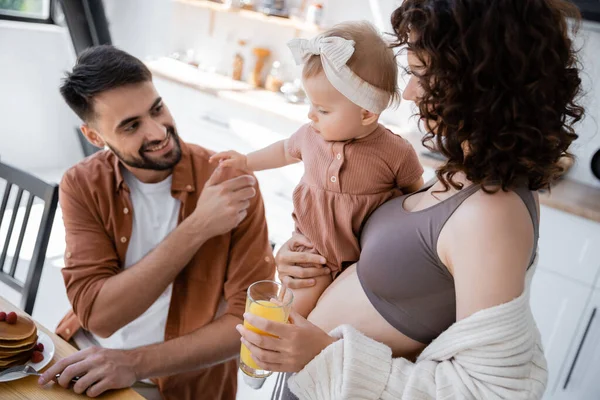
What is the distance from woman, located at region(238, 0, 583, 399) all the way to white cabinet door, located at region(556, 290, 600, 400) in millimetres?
1589

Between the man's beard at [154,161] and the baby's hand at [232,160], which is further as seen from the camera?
the man's beard at [154,161]

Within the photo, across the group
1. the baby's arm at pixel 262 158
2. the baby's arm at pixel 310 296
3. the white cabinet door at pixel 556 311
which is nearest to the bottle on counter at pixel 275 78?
the white cabinet door at pixel 556 311

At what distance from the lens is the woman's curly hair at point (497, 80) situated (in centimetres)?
80

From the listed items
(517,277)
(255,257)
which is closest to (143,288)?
→ (255,257)

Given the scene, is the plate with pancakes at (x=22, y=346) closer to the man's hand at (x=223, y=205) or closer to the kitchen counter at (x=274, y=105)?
the man's hand at (x=223, y=205)

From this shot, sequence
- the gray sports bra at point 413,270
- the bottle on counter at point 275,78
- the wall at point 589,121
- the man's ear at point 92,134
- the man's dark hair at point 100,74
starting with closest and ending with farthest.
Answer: the gray sports bra at point 413,270, the man's dark hair at point 100,74, the man's ear at point 92,134, the wall at point 589,121, the bottle on counter at point 275,78

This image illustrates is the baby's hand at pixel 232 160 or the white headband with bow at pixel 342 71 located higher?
the white headband with bow at pixel 342 71

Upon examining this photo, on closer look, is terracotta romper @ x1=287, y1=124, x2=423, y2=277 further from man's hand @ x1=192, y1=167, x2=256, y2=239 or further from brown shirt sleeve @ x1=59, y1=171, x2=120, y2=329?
brown shirt sleeve @ x1=59, y1=171, x2=120, y2=329

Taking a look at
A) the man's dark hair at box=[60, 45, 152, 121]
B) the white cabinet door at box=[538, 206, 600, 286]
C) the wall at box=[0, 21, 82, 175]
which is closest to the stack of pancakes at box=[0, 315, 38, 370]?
the man's dark hair at box=[60, 45, 152, 121]

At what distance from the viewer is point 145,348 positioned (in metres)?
1.41

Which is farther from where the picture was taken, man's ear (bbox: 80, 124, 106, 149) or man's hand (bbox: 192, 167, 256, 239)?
man's ear (bbox: 80, 124, 106, 149)

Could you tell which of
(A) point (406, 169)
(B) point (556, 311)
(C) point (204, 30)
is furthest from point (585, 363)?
(C) point (204, 30)

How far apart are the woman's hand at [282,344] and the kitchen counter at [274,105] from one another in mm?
1600

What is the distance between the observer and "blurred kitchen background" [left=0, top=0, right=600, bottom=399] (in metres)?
2.39
